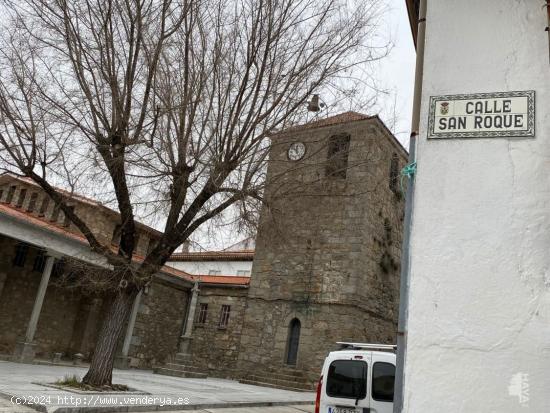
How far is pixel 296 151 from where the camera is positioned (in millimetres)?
9859

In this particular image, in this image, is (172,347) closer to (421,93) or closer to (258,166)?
(258,166)

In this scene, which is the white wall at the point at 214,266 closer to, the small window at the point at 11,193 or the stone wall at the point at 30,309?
the stone wall at the point at 30,309

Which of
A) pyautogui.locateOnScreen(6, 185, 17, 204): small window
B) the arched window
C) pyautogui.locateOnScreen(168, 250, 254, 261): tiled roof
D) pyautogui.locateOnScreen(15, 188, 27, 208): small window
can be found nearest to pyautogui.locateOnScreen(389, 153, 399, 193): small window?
the arched window

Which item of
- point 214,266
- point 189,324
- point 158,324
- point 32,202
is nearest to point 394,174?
point 189,324

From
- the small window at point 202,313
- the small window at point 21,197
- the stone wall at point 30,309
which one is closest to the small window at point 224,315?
the small window at point 202,313

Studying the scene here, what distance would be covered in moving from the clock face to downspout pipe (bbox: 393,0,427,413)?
232 inches

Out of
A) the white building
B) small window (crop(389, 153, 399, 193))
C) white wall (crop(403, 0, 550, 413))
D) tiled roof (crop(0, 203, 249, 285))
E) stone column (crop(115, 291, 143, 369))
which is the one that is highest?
small window (crop(389, 153, 399, 193))

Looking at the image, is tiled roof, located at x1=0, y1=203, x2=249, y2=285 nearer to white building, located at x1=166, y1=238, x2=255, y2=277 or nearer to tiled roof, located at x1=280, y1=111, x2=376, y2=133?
white building, located at x1=166, y1=238, x2=255, y2=277

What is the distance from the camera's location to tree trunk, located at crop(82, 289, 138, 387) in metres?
8.77

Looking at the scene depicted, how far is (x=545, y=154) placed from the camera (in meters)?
3.06

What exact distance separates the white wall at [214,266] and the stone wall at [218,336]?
19.0ft

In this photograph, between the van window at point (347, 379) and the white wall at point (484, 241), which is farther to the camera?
the van window at point (347, 379)

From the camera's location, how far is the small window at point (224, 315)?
66.1 ft

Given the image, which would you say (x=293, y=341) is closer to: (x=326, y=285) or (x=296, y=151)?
(x=326, y=285)
